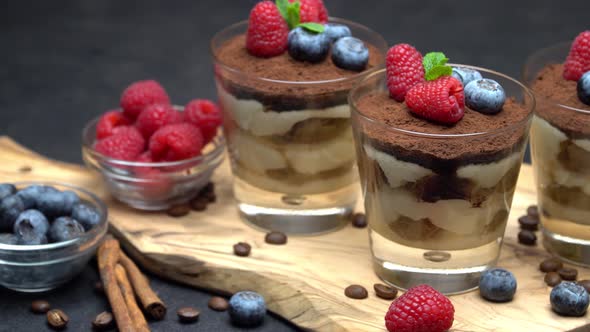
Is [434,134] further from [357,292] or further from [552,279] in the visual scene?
[552,279]

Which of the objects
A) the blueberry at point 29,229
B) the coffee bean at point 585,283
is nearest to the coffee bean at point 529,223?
the coffee bean at point 585,283

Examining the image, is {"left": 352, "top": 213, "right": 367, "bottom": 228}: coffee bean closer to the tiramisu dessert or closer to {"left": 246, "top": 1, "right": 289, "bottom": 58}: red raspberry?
the tiramisu dessert

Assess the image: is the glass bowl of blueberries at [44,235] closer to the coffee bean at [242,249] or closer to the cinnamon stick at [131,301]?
the cinnamon stick at [131,301]

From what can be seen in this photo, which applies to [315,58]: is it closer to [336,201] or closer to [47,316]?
[336,201]

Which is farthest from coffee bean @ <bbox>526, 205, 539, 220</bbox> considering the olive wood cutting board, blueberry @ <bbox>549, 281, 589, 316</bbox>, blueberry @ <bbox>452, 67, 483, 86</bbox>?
blueberry @ <bbox>452, 67, 483, 86</bbox>

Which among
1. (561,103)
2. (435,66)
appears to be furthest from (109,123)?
(561,103)

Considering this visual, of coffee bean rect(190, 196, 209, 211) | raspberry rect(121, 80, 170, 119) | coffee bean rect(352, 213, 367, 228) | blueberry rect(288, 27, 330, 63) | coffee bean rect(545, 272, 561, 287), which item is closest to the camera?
coffee bean rect(545, 272, 561, 287)

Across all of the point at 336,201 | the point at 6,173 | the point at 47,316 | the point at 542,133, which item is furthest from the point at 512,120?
the point at 6,173
